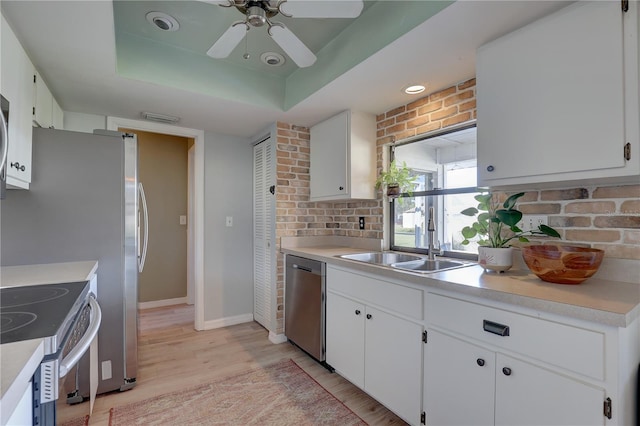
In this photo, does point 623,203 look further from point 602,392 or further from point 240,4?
point 240,4

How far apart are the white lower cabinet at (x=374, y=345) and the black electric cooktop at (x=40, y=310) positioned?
4.82 ft

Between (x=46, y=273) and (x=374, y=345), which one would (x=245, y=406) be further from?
(x=46, y=273)

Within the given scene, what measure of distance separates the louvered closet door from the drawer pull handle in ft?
6.71

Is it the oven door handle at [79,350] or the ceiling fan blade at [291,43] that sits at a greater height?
the ceiling fan blade at [291,43]

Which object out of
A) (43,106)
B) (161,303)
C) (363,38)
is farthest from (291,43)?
(161,303)

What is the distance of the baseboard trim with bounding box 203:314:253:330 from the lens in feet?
10.4

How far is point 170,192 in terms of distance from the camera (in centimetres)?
405

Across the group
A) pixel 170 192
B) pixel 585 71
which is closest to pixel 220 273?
pixel 170 192

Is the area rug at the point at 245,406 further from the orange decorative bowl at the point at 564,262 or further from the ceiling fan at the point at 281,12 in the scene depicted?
the ceiling fan at the point at 281,12

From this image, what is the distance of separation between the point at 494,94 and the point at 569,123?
38cm

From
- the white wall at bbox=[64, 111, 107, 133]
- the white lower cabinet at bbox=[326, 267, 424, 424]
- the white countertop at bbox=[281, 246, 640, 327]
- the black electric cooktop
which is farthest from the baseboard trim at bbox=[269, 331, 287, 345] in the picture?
the white wall at bbox=[64, 111, 107, 133]

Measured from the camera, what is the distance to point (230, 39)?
153cm

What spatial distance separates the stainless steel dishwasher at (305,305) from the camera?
2.33 m

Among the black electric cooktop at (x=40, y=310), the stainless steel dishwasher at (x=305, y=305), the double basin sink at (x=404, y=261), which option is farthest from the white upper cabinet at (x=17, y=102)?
the double basin sink at (x=404, y=261)
